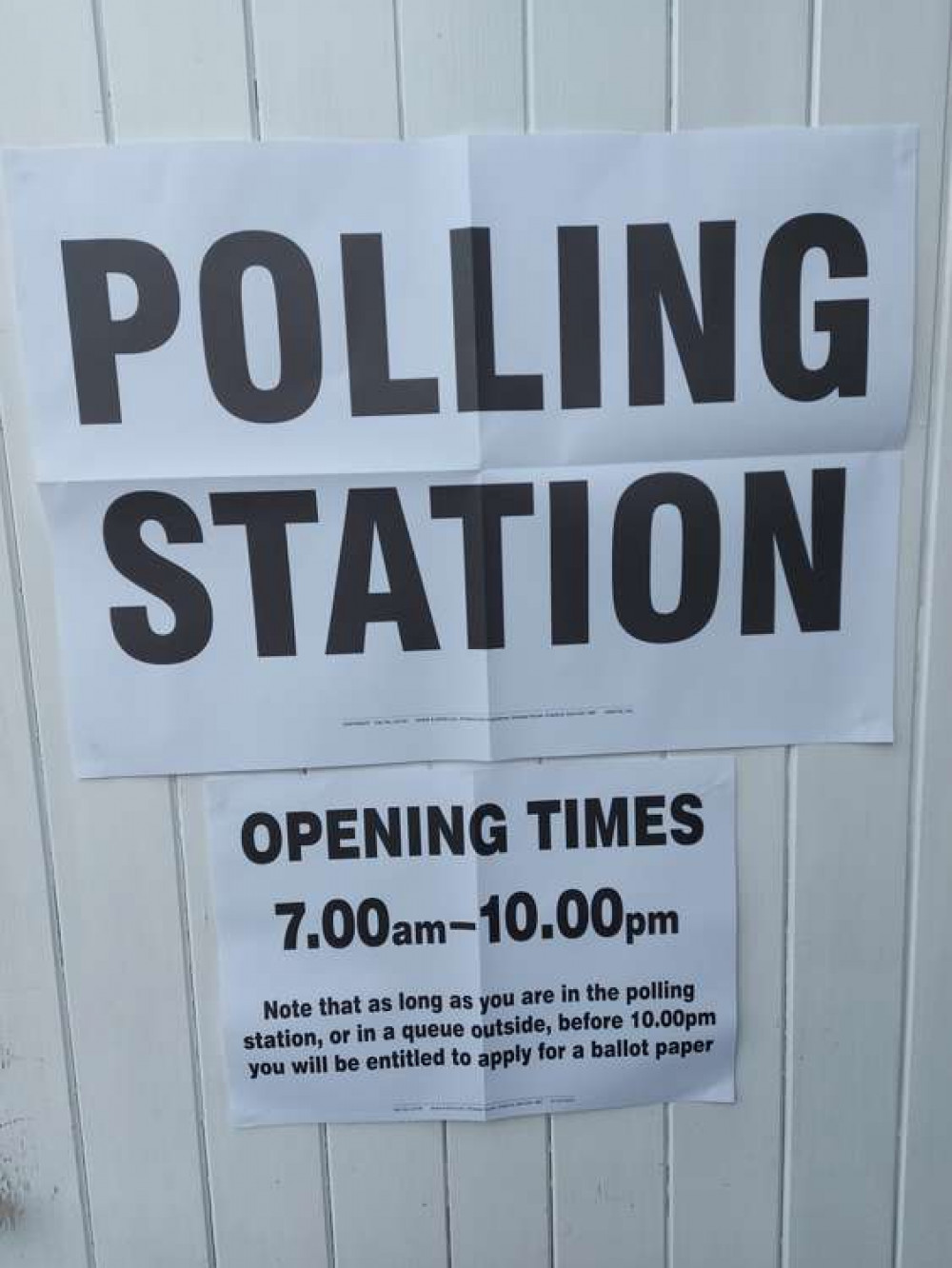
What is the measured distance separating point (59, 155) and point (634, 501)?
50cm

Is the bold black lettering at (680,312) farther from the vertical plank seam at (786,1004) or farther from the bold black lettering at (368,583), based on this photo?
the vertical plank seam at (786,1004)

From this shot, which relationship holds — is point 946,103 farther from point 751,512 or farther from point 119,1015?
point 119,1015

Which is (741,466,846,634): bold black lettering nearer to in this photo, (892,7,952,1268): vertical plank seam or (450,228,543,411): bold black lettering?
(892,7,952,1268): vertical plank seam

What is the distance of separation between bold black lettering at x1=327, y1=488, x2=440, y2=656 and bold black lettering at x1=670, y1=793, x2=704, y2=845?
0.80 ft

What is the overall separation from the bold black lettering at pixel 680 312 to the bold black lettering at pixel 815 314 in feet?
0.10

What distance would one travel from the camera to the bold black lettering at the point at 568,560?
809 mm

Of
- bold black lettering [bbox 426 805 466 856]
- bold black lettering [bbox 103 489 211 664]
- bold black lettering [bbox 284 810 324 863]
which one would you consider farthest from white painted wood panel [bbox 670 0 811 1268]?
bold black lettering [bbox 103 489 211 664]

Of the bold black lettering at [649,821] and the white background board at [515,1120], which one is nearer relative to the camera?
the white background board at [515,1120]

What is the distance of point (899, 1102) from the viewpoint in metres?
0.93

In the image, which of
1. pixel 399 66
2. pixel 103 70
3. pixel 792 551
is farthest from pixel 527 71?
pixel 792 551

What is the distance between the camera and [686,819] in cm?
87

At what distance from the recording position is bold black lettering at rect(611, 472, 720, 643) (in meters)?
0.81

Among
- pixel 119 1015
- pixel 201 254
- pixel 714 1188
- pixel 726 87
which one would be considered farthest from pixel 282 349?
pixel 714 1188

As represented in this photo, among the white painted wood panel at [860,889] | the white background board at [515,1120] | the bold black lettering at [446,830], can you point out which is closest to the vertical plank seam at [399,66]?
the white background board at [515,1120]
